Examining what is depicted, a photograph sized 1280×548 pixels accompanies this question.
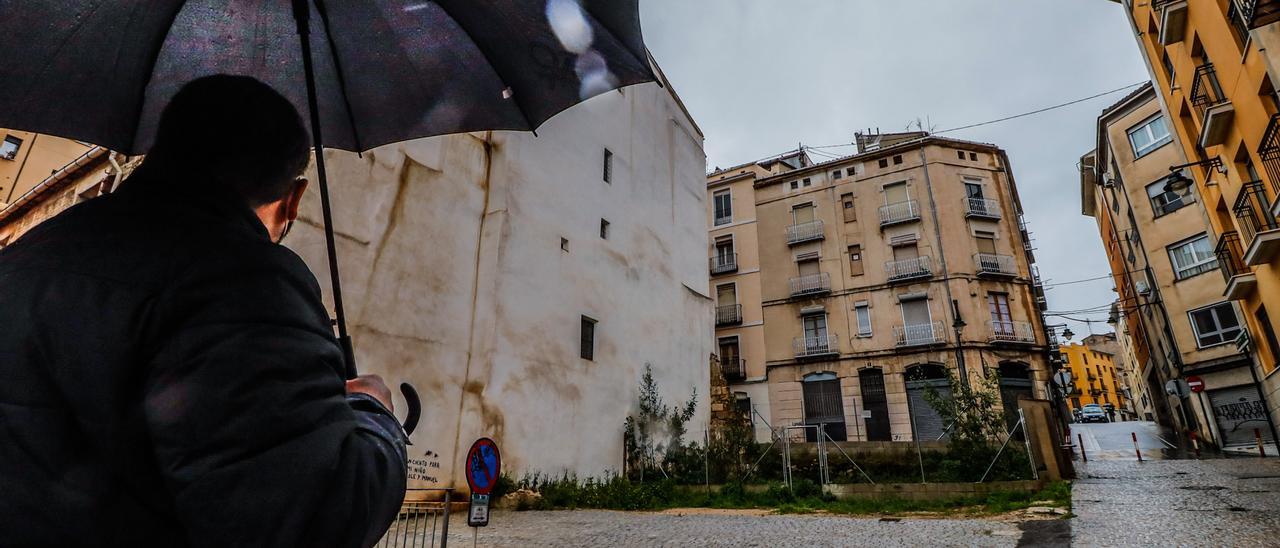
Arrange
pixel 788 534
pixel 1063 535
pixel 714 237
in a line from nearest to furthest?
pixel 1063 535, pixel 788 534, pixel 714 237

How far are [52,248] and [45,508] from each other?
0.39 meters

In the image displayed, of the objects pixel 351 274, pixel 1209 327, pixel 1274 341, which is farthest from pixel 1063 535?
pixel 1209 327

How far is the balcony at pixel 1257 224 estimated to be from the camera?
1095cm

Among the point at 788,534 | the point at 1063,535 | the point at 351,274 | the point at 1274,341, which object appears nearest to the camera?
the point at 1063,535

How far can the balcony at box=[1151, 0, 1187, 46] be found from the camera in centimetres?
1253

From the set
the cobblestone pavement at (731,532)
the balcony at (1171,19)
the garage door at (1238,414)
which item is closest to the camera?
the cobblestone pavement at (731,532)

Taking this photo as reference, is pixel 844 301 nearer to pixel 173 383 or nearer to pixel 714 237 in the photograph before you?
pixel 714 237

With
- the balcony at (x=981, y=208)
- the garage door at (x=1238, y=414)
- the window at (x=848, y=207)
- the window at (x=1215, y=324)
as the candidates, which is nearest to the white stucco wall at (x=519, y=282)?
the window at (x=848, y=207)

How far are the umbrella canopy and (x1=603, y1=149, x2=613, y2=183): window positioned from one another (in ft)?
45.1

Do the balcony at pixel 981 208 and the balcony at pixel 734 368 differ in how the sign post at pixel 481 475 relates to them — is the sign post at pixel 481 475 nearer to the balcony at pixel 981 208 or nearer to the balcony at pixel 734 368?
the balcony at pixel 734 368

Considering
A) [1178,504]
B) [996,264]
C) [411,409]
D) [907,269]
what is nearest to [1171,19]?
[1178,504]

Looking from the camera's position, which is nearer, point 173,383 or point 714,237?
point 173,383

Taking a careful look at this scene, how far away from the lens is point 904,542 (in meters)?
5.50

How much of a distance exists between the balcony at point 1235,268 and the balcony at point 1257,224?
1.81 meters
